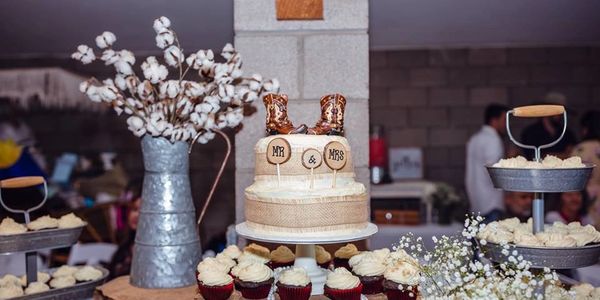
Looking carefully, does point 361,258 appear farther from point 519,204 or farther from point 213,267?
point 519,204

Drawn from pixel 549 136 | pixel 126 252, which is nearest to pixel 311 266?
pixel 126 252

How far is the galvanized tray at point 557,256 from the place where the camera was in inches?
62.4

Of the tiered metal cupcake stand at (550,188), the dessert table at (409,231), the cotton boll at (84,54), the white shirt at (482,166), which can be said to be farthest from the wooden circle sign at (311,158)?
the white shirt at (482,166)

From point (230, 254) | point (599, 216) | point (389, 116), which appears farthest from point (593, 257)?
point (389, 116)

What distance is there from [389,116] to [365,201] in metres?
4.20

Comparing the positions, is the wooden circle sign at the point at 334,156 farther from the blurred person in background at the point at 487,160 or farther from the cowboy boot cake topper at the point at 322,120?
the blurred person in background at the point at 487,160

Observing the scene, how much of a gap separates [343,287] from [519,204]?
333 cm

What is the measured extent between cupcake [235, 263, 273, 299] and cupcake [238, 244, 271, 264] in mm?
139

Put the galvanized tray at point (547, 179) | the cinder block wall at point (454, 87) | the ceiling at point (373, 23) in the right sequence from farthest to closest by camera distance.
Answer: the cinder block wall at point (454, 87) → the ceiling at point (373, 23) → the galvanized tray at point (547, 179)

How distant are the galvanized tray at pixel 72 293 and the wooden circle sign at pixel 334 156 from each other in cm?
100

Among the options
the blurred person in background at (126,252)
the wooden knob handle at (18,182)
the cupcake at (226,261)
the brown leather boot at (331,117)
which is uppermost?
the brown leather boot at (331,117)

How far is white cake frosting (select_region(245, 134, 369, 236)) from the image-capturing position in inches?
64.8

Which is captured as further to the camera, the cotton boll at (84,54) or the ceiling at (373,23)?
the ceiling at (373,23)

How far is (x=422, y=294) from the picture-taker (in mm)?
1642
